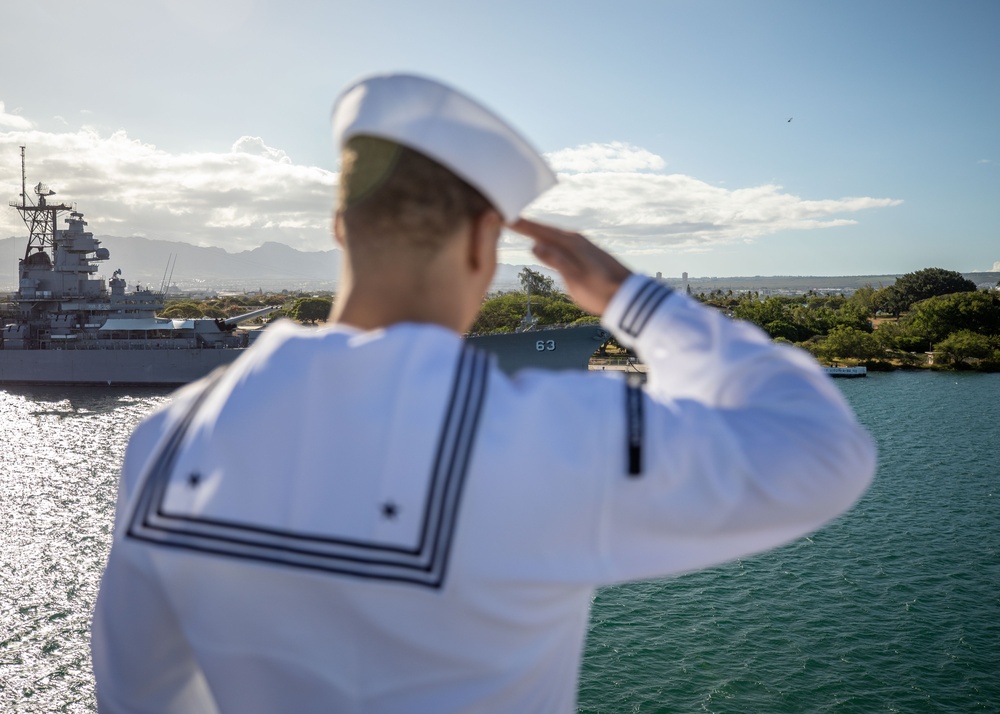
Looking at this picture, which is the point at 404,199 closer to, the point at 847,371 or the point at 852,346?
the point at 847,371

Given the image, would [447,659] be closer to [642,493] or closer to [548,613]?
[548,613]

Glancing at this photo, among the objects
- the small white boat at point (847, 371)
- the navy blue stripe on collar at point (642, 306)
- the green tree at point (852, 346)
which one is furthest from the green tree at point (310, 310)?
the navy blue stripe on collar at point (642, 306)

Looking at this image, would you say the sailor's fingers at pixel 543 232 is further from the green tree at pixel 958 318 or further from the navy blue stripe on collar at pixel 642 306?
the green tree at pixel 958 318

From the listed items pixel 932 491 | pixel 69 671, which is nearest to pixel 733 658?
pixel 69 671

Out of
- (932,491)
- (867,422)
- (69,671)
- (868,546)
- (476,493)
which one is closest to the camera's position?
(476,493)

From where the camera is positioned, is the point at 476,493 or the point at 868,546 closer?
the point at 476,493

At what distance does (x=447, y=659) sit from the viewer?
800 millimetres

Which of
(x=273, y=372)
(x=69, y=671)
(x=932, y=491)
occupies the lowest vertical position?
(x=69, y=671)

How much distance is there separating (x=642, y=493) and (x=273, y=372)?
44cm

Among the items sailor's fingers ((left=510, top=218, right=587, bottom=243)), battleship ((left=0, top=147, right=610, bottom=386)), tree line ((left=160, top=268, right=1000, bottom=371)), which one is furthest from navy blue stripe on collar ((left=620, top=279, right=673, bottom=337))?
tree line ((left=160, top=268, right=1000, bottom=371))

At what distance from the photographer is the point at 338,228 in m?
0.99

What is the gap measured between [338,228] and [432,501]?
449 millimetres

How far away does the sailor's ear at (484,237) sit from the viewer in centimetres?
89

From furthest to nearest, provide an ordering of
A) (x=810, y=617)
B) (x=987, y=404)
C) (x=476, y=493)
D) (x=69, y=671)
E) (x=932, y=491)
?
1. (x=987, y=404)
2. (x=932, y=491)
3. (x=810, y=617)
4. (x=69, y=671)
5. (x=476, y=493)
